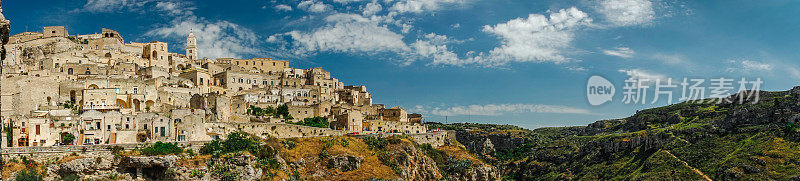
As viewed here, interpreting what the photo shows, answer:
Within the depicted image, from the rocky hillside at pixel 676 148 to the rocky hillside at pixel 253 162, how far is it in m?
32.3

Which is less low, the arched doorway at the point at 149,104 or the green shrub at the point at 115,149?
the arched doorway at the point at 149,104

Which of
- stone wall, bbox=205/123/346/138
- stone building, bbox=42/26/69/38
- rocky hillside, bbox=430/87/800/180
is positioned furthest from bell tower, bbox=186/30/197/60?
rocky hillside, bbox=430/87/800/180

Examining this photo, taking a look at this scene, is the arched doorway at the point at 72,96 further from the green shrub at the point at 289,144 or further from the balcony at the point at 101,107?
the green shrub at the point at 289,144

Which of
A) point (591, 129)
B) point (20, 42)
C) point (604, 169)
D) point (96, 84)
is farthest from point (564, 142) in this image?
point (20, 42)

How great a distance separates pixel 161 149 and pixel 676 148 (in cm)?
6826

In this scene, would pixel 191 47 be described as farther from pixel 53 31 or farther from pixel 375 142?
pixel 375 142

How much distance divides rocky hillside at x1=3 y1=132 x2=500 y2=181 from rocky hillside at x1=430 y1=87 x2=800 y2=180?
32.3 metres

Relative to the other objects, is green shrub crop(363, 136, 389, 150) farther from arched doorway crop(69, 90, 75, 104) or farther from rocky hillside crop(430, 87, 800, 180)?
rocky hillside crop(430, 87, 800, 180)

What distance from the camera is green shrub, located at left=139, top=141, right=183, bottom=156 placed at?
142 feet

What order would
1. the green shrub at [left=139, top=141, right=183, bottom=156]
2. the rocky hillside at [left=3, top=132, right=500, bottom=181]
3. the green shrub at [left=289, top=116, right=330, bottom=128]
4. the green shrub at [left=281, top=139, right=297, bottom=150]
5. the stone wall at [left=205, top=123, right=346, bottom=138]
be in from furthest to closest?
1. the green shrub at [left=289, top=116, right=330, bottom=128]
2. the green shrub at [left=281, top=139, right=297, bottom=150]
3. the stone wall at [left=205, top=123, right=346, bottom=138]
4. the green shrub at [left=139, top=141, right=183, bottom=156]
5. the rocky hillside at [left=3, top=132, right=500, bottom=181]

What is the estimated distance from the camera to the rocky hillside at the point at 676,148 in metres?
67.9

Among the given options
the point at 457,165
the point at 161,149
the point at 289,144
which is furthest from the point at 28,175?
the point at 457,165

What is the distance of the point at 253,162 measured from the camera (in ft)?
152

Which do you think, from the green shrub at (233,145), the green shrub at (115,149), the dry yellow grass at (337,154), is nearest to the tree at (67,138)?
the green shrub at (115,149)
